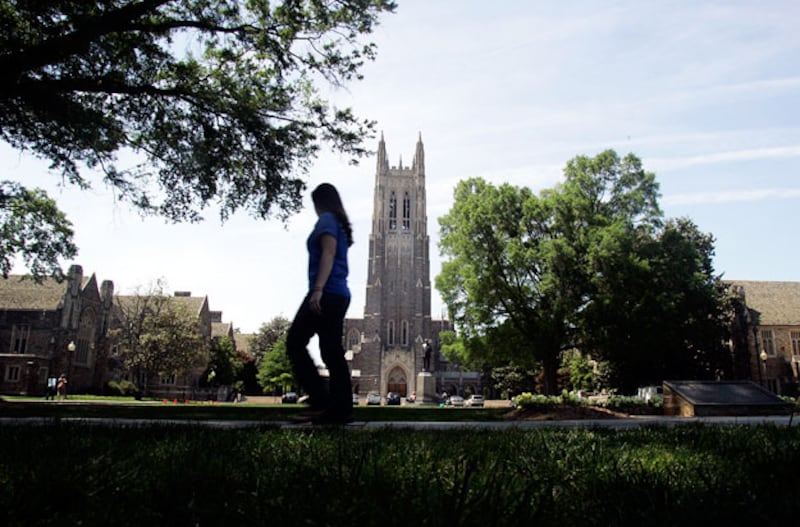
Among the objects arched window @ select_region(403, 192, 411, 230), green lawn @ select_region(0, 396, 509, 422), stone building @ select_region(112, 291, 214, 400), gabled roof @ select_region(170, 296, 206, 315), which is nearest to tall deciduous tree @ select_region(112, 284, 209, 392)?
stone building @ select_region(112, 291, 214, 400)

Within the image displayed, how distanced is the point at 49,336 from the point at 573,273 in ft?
141

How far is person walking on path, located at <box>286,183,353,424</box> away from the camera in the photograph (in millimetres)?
5375

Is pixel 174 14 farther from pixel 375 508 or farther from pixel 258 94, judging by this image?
pixel 375 508

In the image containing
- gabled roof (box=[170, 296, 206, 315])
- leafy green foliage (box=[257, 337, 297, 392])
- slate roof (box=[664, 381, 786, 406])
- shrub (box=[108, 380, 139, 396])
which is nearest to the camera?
slate roof (box=[664, 381, 786, 406])

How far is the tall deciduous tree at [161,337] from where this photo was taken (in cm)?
4394

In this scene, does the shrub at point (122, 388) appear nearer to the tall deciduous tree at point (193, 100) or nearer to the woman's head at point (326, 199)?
the tall deciduous tree at point (193, 100)

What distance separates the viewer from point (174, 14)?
11578 millimetres

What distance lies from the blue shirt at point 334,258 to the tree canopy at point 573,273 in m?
22.0

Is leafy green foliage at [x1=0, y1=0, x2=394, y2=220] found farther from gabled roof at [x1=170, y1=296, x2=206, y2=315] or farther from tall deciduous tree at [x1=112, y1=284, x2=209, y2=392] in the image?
gabled roof at [x1=170, y1=296, x2=206, y2=315]

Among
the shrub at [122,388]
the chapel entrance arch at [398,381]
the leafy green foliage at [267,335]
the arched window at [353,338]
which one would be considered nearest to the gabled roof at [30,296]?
the shrub at [122,388]

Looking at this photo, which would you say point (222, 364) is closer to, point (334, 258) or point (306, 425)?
point (306, 425)

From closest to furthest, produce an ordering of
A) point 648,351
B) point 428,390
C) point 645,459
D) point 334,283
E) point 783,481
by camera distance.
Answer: point 783,481 → point 645,459 → point 334,283 → point 648,351 → point 428,390

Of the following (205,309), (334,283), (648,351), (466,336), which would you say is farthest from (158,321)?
(334,283)

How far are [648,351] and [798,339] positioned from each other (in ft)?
83.5
